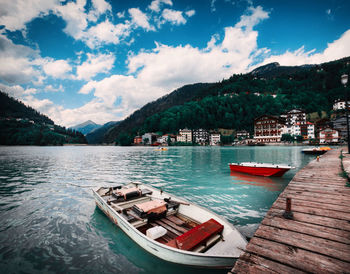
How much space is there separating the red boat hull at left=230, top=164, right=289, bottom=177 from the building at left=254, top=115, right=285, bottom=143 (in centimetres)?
13548

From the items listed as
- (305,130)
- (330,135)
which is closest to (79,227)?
(330,135)

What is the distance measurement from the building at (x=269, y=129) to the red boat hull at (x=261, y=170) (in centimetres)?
13548

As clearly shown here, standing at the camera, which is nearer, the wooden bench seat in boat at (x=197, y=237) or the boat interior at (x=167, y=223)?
the wooden bench seat in boat at (x=197, y=237)

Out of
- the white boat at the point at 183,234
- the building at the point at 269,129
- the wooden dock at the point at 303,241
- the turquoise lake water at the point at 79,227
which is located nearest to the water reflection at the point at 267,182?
the turquoise lake water at the point at 79,227

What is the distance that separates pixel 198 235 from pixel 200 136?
178 m

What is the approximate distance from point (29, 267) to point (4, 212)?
754 cm

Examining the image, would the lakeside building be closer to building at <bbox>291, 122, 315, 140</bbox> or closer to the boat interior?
building at <bbox>291, 122, 315, 140</bbox>

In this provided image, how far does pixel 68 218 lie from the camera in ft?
33.2

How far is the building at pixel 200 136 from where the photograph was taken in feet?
589

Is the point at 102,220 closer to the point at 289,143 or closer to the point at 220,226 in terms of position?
the point at 220,226

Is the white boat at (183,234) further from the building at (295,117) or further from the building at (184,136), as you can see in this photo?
the building at (184,136)

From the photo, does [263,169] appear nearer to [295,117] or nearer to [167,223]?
[167,223]

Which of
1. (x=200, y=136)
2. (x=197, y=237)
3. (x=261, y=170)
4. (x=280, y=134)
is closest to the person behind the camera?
(x=197, y=237)

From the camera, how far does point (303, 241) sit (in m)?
3.81
